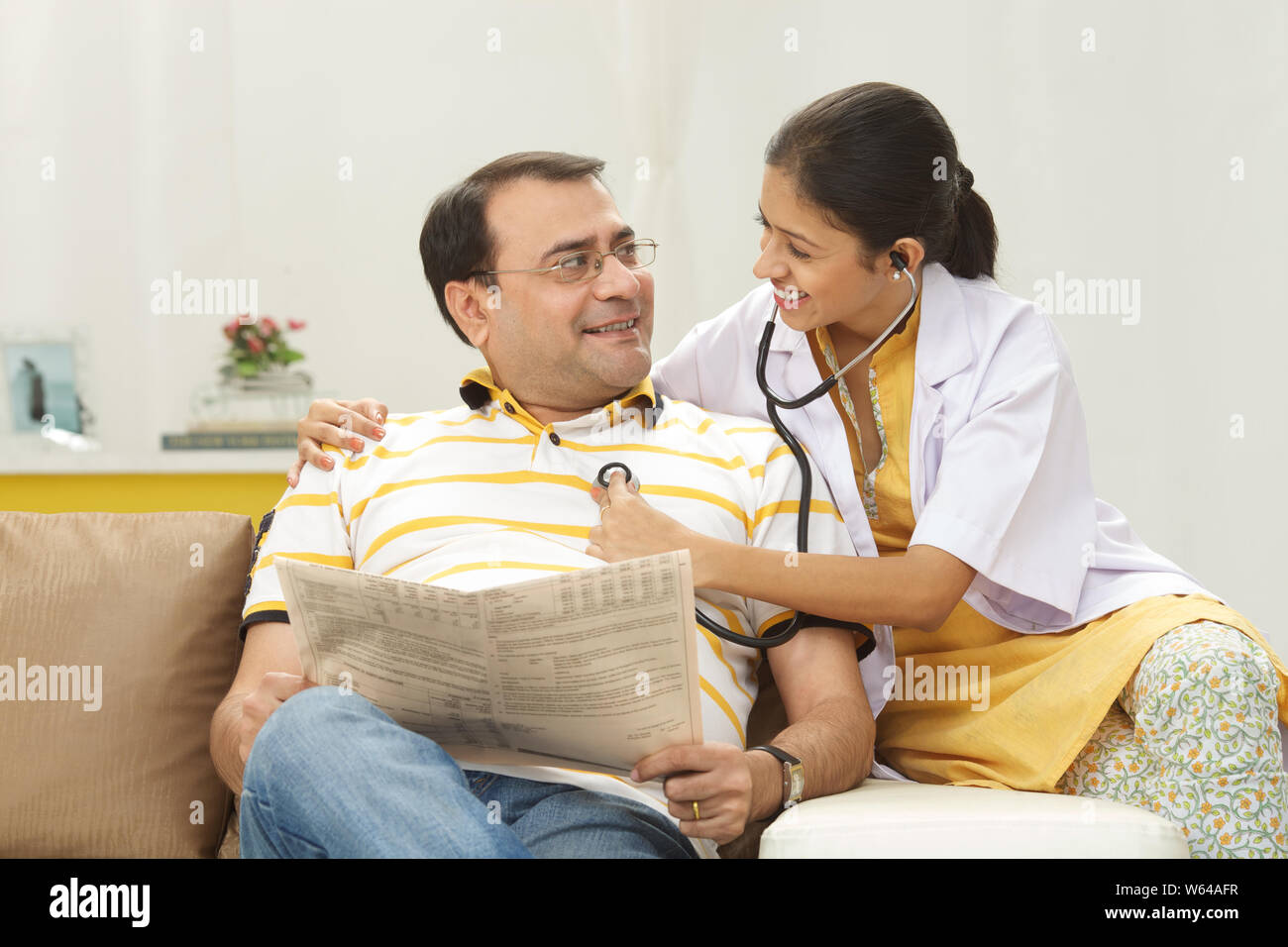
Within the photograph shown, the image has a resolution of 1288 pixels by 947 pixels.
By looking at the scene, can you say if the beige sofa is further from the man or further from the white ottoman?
the white ottoman

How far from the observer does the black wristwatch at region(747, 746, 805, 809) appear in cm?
123

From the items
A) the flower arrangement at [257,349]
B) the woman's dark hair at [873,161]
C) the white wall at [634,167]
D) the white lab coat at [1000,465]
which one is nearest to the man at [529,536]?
the white lab coat at [1000,465]

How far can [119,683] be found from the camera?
1.60 metres

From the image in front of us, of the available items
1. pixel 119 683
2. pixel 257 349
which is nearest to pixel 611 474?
pixel 119 683

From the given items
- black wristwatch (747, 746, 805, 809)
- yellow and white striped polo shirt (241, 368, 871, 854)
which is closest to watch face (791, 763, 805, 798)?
black wristwatch (747, 746, 805, 809)

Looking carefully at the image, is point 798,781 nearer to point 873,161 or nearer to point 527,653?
point 527,653

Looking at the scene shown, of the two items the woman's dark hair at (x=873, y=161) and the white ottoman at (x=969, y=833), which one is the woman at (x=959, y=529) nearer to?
the woman's dark hair at (x=873, y=161)

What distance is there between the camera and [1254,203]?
320cm

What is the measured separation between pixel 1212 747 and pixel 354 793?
2.96ft

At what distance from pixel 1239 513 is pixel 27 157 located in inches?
147

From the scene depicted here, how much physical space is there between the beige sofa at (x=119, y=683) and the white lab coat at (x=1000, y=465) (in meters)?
0.32

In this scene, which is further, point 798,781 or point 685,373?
point 685,373

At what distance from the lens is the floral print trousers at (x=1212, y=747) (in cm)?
123
